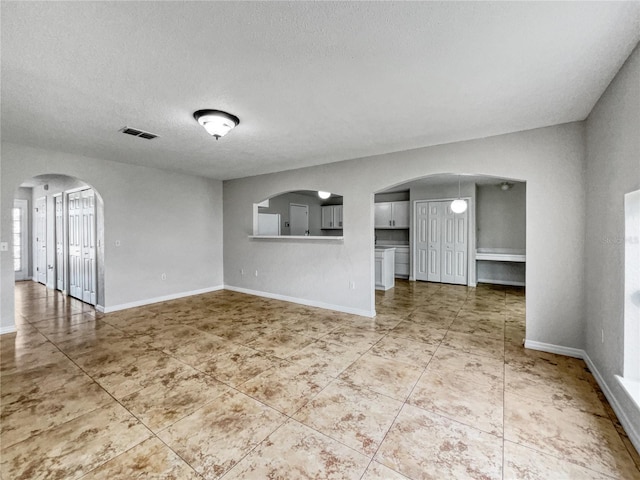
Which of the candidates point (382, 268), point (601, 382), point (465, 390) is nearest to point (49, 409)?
point (465, 390)

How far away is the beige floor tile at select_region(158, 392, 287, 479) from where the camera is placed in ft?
5.62

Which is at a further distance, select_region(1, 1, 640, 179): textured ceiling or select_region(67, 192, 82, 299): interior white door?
select_region(67, 192, 82, 299): interior white door

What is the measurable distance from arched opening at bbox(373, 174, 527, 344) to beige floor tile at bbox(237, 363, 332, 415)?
391 cm

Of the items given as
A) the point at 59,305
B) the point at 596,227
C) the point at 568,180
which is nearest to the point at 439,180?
the point at 568,180

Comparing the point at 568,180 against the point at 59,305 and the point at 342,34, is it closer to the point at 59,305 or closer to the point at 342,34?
the point at 342,34

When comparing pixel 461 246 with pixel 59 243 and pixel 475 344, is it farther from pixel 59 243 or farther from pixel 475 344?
pixel 59 243

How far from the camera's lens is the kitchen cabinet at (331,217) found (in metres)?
9.29

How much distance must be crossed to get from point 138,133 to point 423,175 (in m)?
3.76

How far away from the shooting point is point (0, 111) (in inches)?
112

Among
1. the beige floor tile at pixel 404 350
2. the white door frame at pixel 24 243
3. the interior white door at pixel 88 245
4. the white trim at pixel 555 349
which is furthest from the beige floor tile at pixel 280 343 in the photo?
the white door frame at pixel 24 243

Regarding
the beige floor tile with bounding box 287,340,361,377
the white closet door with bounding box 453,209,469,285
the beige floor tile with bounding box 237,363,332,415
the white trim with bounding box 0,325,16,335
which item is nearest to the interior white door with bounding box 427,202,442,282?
the white closet door with bounding box 453,209,469,285

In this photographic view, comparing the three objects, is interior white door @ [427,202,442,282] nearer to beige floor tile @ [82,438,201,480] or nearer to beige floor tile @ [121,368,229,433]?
beige floor tile @ [121,368,229,433]

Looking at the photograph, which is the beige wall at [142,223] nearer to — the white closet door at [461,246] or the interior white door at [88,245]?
the interior white door at [88,245]

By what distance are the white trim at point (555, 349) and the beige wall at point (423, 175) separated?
0.05m
